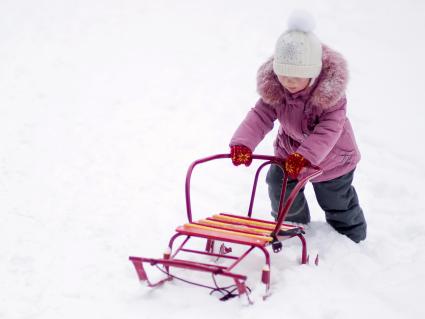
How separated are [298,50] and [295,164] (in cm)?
51

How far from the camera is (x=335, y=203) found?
2.94 m

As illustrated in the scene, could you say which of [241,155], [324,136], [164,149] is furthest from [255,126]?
[164,149]

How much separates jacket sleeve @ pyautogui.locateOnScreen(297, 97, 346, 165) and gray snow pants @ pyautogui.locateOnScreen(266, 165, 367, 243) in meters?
0.47

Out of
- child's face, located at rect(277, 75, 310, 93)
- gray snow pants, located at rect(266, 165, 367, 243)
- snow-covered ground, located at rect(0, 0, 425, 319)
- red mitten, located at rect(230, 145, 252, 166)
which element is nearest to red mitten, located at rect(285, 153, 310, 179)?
red mitten, located at rect(230, 145, 252, 166)

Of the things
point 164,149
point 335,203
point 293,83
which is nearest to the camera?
point 293,83

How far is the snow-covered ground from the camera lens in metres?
2.34

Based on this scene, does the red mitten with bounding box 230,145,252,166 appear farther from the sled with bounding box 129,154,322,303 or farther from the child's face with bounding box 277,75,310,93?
the child's face with bounding box 277,75,310,93

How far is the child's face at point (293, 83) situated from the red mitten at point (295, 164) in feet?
1.12

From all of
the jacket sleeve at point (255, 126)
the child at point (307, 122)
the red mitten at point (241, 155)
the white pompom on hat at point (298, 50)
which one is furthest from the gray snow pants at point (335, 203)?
the white pompom on hat at point (298, 50)

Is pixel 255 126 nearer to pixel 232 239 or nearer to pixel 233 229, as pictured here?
pixel 233 229

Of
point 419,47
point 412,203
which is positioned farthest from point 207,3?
point 412,203

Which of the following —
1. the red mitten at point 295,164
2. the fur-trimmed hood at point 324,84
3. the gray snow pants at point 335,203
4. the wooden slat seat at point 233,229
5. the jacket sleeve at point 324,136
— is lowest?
the gray snow pants at point 335,203

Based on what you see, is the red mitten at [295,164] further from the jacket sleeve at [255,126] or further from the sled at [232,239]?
the jacket sleeve at [255,126]

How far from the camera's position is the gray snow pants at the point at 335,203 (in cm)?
290
